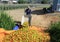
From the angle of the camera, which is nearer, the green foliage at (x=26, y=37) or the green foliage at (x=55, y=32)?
the green foliage at (x=26, y=37)

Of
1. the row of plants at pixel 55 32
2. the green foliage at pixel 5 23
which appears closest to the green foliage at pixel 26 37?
the row of plants at pixel 55 32

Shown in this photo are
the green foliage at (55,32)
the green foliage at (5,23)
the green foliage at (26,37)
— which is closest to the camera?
the green foliage at (26,37)

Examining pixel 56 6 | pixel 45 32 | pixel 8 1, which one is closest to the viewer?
pixel 45 32

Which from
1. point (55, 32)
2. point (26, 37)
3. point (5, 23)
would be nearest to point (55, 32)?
point (55, 32)

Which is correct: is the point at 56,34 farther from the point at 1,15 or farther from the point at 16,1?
the point at 16,1

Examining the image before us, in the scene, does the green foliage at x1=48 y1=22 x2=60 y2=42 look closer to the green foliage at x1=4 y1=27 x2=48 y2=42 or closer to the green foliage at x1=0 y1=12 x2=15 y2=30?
the green foliage at x1=4 y1=27 x2=48 y2=42

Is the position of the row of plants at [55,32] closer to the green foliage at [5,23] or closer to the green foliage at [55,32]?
the green foliage at [55,32]

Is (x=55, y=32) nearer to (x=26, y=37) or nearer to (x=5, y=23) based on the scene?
(x=26, y=37)

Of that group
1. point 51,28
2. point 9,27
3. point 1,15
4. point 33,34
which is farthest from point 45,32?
point 1,15

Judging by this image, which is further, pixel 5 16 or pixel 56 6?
pixel 56 6

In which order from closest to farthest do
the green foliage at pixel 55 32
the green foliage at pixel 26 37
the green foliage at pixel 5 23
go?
the green foliage at pixel 26 37 → the green foliage at pixel 55 32 → the green foliage at pixel 5 23

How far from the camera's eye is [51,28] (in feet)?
40.0

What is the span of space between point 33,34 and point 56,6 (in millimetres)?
23336

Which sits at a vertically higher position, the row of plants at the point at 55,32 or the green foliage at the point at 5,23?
the row of plants at the point at 55,32
